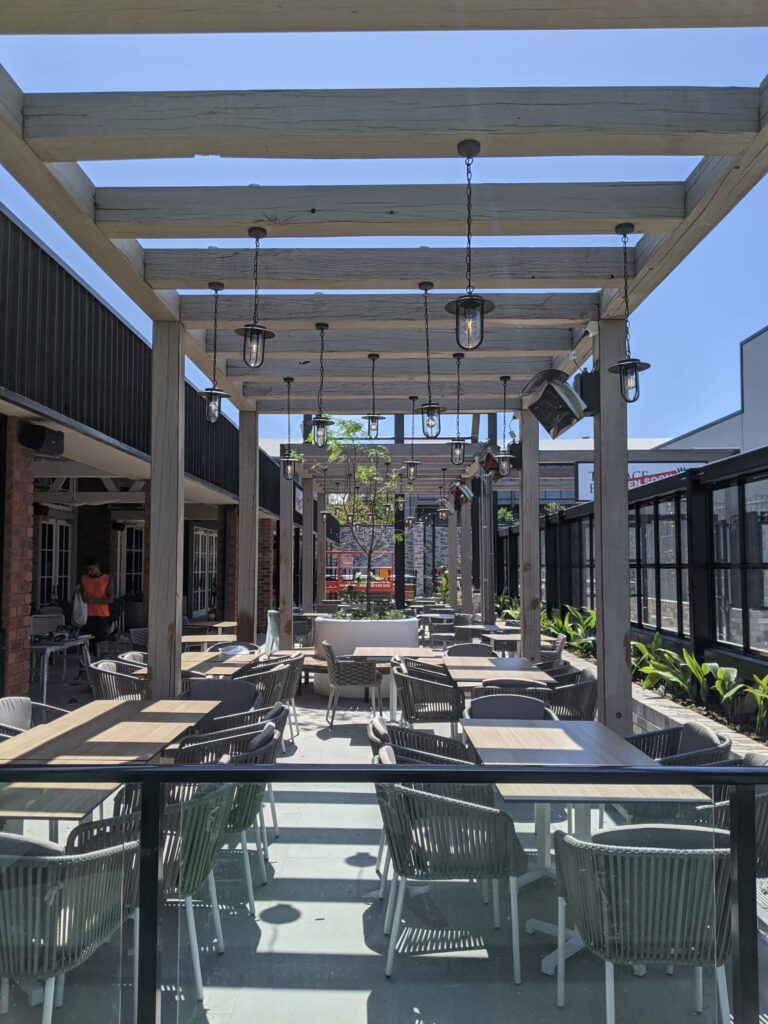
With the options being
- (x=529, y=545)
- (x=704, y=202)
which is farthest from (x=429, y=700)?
(x=704, y=202)

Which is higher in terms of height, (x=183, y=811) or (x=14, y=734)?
(x=183, y=811)

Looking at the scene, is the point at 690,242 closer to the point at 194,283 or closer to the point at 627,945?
the point at 194,283

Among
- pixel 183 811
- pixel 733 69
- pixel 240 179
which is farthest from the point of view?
pixel 240 179

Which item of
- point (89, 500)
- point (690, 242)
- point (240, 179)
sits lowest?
point (89, 500)

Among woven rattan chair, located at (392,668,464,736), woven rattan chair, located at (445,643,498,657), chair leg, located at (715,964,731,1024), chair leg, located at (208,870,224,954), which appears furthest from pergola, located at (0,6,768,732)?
chair leg, located at (715,964,731,1024)

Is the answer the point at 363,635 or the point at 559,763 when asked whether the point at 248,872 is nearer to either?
the point at 559,763

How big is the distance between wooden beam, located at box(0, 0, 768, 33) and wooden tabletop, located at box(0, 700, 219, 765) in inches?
123

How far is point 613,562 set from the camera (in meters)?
6.03

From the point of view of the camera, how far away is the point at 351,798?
2.21 meters

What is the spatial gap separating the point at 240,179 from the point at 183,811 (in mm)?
3855

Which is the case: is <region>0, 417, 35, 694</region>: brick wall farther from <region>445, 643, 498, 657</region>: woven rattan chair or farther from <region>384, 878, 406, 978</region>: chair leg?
<region>384, 878, 406, 978</region>: chair leg

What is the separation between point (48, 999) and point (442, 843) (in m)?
1.17

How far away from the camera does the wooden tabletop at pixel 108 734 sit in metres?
3.75

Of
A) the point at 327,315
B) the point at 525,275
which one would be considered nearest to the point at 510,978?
the point at 525,275
